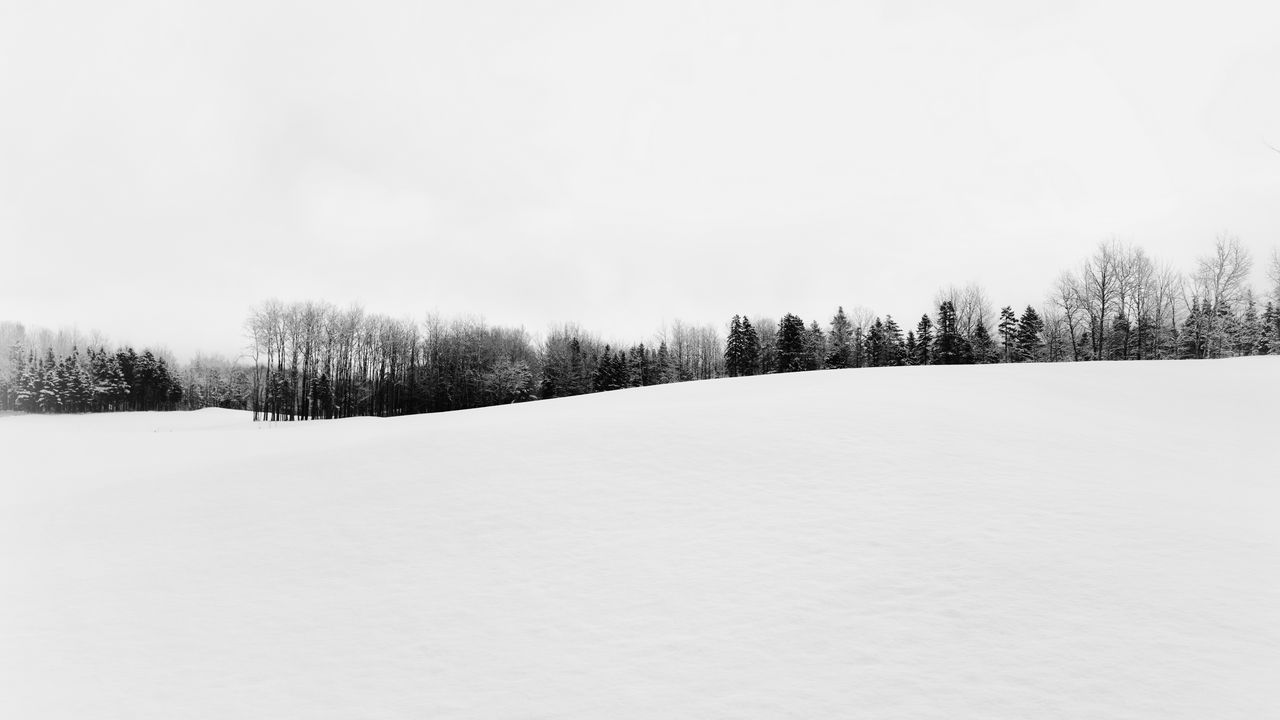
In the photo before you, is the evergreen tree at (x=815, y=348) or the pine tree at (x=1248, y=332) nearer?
the pine tree at (x=1248, y=332)

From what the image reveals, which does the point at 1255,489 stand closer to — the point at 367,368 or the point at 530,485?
the point at 530,485

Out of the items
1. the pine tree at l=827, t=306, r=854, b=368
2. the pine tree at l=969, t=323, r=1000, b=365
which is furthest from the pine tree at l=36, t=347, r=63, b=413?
the pine tree at l=969, t=323, r=1000, b=365

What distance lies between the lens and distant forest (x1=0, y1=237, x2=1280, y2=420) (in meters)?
46.5

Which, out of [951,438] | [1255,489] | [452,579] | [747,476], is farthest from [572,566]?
[1255,489]

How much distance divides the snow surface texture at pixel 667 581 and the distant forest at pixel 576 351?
1841 inches

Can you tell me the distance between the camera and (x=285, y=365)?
53.2 metres

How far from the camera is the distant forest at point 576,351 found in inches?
1832

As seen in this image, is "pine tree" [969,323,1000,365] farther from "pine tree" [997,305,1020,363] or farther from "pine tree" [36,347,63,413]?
"pine tree" [36,347,63,413]

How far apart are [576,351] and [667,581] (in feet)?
203

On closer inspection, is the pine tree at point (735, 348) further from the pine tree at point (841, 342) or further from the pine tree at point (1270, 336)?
the pine tree at point (1270, 336)

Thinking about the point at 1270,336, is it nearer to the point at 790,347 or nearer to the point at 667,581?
the point at 790,347

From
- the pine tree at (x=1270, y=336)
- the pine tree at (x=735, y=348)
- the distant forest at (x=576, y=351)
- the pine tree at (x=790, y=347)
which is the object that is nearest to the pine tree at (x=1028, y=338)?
the distant forest at (x=576, y=351)

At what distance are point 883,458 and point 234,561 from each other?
893 cm

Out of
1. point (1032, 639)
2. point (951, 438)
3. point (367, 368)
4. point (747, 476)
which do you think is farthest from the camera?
point (367, 368)
